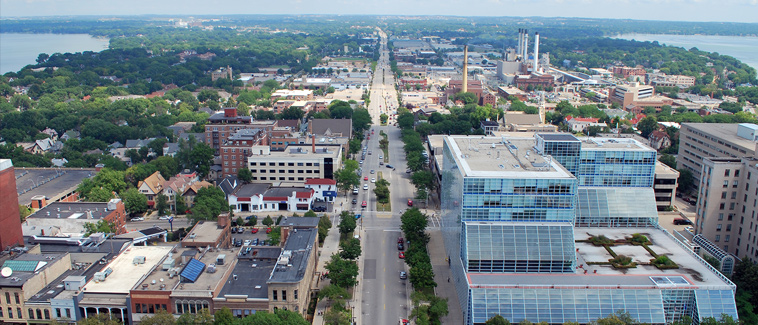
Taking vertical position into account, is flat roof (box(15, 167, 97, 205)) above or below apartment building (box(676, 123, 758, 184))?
below

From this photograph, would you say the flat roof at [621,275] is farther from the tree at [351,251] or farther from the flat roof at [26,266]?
the flat roof at [26,266]

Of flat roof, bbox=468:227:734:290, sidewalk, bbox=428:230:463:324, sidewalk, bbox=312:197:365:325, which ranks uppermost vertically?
flat roof, bbox=468:227:734:290

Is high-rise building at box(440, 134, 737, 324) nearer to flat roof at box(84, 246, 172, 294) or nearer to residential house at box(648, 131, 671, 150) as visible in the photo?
flat roof at box(84, 246, 172, 294)

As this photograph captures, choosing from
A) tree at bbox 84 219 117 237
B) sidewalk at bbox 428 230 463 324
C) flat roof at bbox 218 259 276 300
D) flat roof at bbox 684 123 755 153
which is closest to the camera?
flat roof at bbox 218 259 276 300

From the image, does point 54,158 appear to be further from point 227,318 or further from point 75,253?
point 227,318

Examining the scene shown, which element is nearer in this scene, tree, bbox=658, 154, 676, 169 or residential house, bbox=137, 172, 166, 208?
residential house, bbox=137, 172, 166, 208

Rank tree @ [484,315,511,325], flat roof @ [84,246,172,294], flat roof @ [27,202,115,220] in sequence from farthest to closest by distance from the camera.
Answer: flat roof @ [27,202,115,220] < flat roof @ [84,246,172,294] < tree @ [484,315,511,325]

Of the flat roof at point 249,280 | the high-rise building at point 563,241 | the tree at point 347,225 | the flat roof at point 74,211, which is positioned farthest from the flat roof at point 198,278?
the high-rise building at point 563,241

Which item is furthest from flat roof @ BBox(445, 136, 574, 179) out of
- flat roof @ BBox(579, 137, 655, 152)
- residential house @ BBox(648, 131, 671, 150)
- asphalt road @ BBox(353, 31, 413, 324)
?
residential house @ BBox(648, 131, 671, 150)
